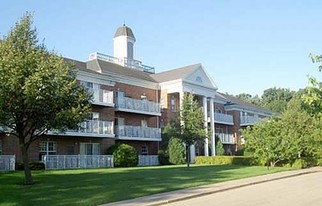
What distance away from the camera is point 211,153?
48.6m

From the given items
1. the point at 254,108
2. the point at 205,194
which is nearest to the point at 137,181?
the point at 205,194

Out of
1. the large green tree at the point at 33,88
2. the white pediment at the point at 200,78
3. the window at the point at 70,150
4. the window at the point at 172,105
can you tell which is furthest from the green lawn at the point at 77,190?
the white pediment at the point at 200,78

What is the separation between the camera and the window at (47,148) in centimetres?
3177

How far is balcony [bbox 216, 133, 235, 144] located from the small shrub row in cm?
1095

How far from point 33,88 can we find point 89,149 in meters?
19.2

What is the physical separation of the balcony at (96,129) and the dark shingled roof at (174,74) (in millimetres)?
10980

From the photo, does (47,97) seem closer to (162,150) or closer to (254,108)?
(162,150)

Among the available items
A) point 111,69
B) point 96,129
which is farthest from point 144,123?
point 96,129

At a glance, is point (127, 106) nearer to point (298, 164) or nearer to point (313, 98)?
point (298, 164)

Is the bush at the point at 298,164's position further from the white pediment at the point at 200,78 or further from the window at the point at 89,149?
the window at the point at 89,149

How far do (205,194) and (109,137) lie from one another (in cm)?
2067

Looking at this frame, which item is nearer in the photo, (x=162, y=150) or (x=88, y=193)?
(x=88, y=193)

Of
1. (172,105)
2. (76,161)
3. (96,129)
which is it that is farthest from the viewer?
(172,105)

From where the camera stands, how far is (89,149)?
117 feet
